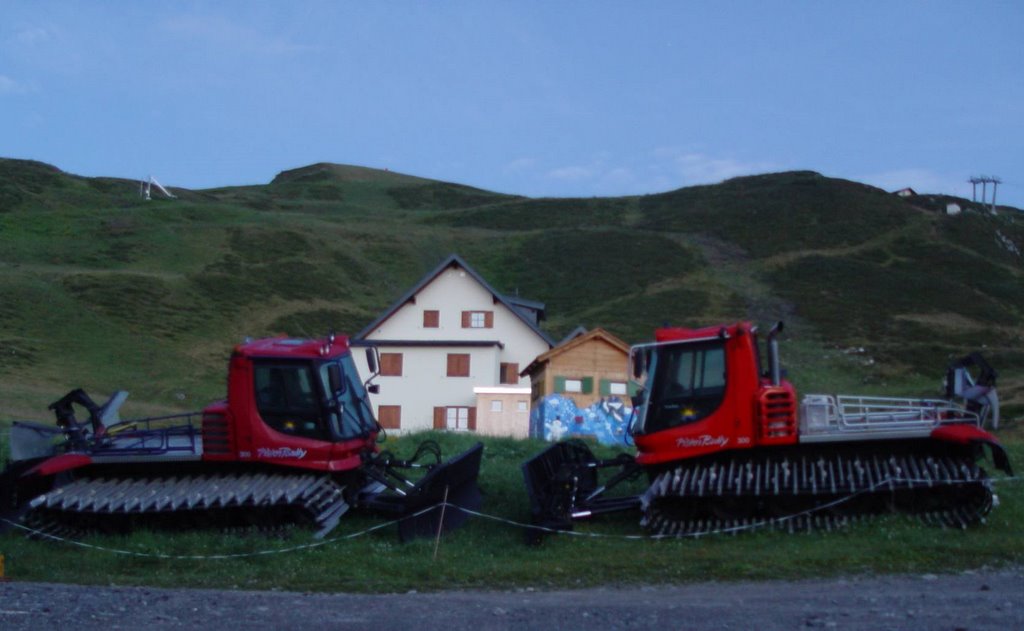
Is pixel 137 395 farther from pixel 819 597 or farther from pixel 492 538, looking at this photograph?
pixel 819 597

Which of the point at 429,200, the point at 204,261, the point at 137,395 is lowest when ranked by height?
the point at 137,395

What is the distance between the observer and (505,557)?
13938mm

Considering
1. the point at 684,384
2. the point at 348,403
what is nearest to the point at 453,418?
the point at 348,403

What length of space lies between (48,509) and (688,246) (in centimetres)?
9156

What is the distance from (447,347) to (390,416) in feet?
14.7

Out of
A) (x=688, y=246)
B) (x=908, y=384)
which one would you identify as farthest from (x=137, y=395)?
(x=688, y=246)

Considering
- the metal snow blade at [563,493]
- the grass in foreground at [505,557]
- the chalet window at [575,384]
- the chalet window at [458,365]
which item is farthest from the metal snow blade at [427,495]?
the chalet window at [458,365]

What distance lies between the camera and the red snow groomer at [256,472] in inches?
604

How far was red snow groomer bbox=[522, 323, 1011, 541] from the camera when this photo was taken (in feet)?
46.9

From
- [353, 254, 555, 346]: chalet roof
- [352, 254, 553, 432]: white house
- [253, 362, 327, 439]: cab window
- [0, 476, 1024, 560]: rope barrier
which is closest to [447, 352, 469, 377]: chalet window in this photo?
[352, 254, 553, 432]: white house

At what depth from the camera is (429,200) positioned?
16450 centimetres

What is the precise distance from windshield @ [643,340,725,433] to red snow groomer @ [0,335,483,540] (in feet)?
9.32

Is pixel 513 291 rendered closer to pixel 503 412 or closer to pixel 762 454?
pixel 503 412

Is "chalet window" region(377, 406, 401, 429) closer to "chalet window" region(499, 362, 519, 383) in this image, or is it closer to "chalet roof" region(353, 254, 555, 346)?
"chalet roof" region(353, 254, 555, 346)
